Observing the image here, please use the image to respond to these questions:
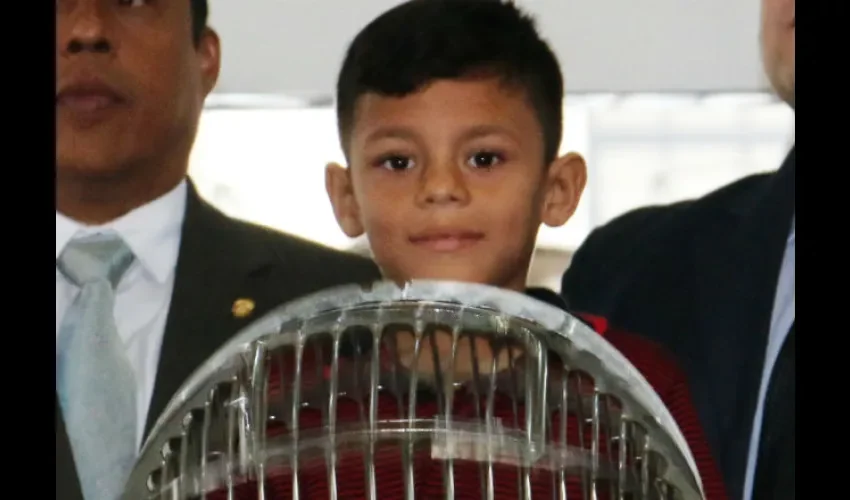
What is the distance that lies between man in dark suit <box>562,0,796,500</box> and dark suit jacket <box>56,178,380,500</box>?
0.14 meters

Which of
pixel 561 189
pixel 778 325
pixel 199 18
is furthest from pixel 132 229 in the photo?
pixel 778 325

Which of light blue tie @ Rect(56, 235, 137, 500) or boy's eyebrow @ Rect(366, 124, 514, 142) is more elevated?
boy's eyebrow @ Rect(366, 124, 514, 142)

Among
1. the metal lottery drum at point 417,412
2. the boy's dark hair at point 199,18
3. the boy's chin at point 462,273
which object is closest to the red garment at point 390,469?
the metal lottery drum at point 417,412

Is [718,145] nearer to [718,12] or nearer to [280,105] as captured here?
[718,12]

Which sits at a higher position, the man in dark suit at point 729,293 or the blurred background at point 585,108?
the blurred background at point 585,108

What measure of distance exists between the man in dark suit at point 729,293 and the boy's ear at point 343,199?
0.12 metres

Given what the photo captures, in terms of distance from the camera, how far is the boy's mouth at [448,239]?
22.8 inches

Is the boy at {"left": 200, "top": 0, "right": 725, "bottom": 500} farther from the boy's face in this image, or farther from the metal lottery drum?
the metal lottery drum

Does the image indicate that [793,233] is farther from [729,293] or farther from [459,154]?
[459,154]

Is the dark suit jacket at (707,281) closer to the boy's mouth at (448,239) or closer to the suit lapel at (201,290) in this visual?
the boy's mouth at (448,239)

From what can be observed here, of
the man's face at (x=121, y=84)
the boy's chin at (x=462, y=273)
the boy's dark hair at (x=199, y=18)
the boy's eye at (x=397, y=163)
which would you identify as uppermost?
the boy's dark hair at (x=199, y=18)

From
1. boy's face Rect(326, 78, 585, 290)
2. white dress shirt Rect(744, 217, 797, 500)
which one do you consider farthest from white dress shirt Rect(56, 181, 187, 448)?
white dress shirt Rect(744, 217, 797, 500)

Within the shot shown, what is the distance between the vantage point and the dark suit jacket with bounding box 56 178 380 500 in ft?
1.96

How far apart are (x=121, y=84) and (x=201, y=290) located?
0.42ft
